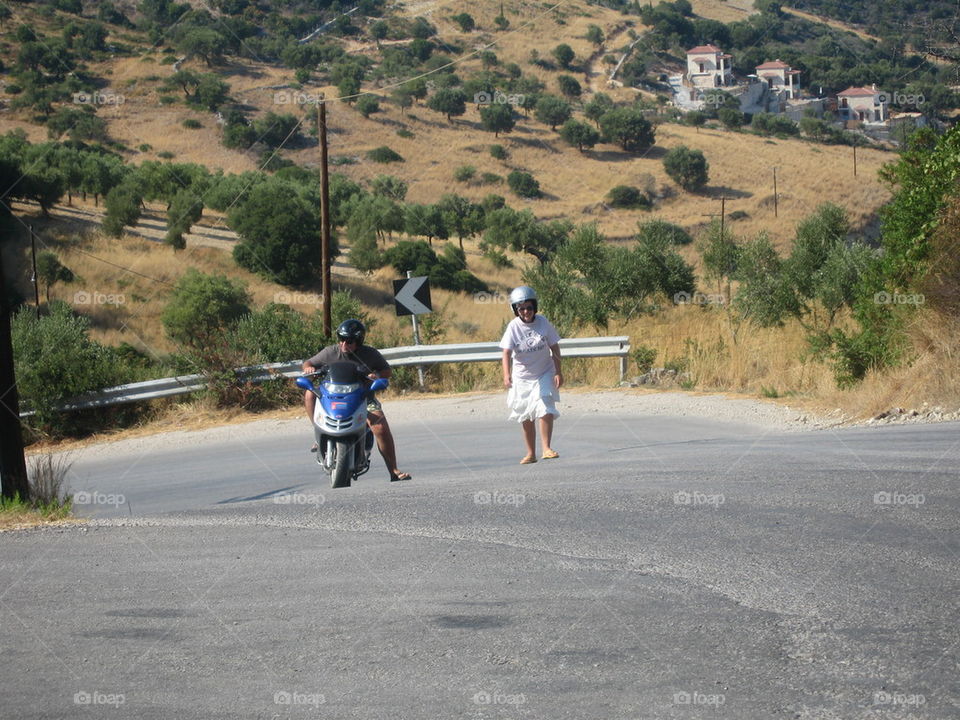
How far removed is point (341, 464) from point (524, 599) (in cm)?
393

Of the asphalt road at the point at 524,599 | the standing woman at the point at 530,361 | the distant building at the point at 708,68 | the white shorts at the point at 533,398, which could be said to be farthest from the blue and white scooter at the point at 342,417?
the distant building at the point at 708,68

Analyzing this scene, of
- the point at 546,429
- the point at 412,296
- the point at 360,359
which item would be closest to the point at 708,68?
the point at 412,296

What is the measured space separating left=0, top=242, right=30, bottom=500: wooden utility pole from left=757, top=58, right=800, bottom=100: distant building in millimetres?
123463

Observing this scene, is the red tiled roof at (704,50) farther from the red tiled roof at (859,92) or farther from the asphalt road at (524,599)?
the asphalt road at (524,599)

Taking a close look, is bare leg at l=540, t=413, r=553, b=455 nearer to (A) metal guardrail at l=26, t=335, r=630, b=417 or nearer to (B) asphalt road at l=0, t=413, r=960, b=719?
(B) asphalt road at l=0, t=413, r=960, b=719

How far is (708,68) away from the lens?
134125 mm

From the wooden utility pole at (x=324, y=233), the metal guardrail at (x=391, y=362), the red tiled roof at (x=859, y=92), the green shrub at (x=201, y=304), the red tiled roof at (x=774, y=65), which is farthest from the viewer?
the red tiled roof at (x=774, y=65)

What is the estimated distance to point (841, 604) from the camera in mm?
5797

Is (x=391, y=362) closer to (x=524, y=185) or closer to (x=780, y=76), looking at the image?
(x=524, y=185)

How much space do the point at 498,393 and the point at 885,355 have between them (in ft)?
23.3

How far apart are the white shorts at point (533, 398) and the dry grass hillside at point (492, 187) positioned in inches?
228

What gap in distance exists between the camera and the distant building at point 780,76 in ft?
405

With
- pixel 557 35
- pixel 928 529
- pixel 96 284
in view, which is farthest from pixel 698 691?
pixel 557 35

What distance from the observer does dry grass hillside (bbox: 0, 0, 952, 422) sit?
22047 mm
